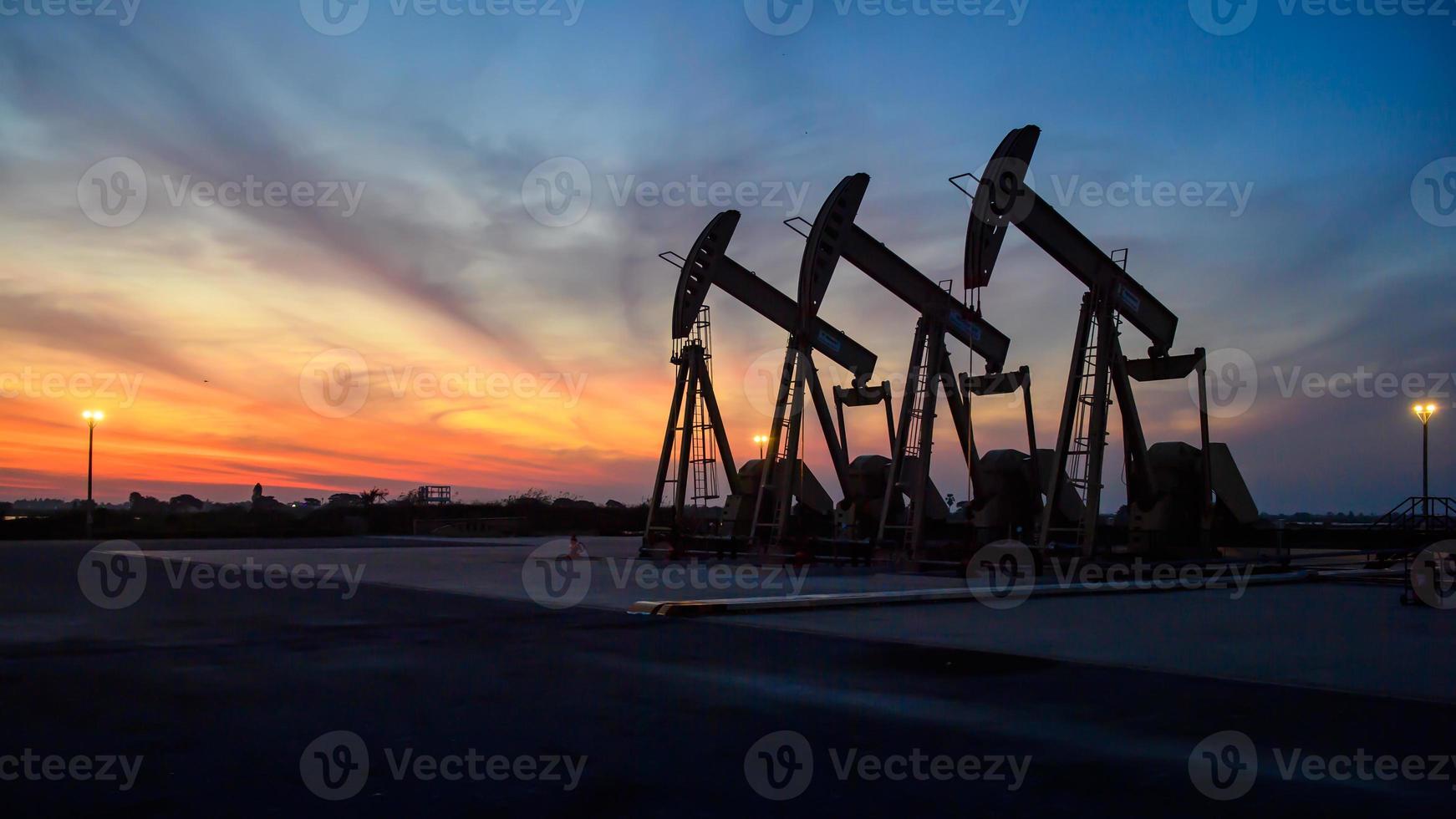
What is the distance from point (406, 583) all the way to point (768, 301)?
52.4ft

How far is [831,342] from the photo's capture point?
34.7 m

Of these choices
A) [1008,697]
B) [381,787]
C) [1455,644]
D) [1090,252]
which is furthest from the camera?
[1090,252]

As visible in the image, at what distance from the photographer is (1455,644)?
13.0 meters

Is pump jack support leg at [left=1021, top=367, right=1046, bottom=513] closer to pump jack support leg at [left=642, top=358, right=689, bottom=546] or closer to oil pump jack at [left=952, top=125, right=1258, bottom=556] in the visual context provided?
oil pump jack at [left=952, top=125, right=1258, bottom=556]

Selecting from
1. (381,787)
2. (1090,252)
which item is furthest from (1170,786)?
(1090,252)

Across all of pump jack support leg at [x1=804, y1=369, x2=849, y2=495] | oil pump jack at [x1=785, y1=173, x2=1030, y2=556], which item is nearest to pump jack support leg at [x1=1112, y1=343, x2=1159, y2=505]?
oil pump jack at [x1=785, y1=173, x2=1030, y2=556]

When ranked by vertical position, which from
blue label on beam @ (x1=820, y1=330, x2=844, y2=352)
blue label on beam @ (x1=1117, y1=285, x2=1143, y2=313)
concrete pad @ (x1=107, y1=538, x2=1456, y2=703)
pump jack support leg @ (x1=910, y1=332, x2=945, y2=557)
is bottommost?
concrete pad @ (x1=107, y1=538, x2=1456, y2=703)

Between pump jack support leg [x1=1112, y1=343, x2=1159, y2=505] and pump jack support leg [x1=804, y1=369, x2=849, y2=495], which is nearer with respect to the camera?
pump jack support leg [x1=1112, y1=343, x2=1159, y2=505]

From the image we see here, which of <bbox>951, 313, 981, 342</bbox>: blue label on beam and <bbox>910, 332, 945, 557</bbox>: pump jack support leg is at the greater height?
<bbox>951, 313, 981, 342</bbox>: blue label on beam

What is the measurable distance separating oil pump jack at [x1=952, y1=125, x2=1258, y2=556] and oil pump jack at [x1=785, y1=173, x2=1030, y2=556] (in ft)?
11.7

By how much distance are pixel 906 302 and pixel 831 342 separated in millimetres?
3731

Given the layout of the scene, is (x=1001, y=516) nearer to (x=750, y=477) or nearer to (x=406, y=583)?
(x=750, y=477)

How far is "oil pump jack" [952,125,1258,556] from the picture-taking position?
85.0 feet

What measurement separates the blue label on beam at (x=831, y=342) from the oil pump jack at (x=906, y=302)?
2786mm
